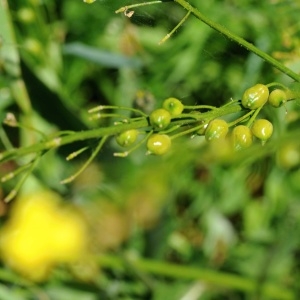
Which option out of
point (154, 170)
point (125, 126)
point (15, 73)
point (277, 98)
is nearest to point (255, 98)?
point (277, 98)

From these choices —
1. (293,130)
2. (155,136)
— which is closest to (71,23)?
(293,130)

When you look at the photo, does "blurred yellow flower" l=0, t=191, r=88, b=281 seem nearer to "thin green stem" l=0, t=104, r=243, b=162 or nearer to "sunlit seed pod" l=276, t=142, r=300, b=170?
"sunlit seed pod" l=276, t=142, r=300, b=170

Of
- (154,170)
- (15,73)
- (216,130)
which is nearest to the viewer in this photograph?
(216,130)

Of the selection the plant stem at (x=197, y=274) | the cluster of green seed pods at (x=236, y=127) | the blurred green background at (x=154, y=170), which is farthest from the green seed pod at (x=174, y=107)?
the plant stem at (x=197, y=274)

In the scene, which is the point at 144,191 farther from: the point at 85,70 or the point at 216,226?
the point at 85,70

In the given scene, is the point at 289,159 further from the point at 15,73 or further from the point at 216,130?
the point at 216,130

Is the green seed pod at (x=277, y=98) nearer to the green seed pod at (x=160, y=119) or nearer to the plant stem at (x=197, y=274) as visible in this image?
the green seed pod at (x=160, y=119)

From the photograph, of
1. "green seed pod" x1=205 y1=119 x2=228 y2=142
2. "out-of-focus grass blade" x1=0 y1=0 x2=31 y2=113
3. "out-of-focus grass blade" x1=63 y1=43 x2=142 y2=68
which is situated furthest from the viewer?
"out-of-focus grass blade" x1=63 y1=43 x2=142 y2=68

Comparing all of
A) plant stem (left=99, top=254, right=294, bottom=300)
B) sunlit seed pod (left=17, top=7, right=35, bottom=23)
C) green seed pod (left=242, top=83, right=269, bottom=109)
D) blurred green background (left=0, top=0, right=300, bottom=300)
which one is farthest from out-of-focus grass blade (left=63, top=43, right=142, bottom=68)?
green seed pod (left=242, top=83, right=269, bottom=109)
